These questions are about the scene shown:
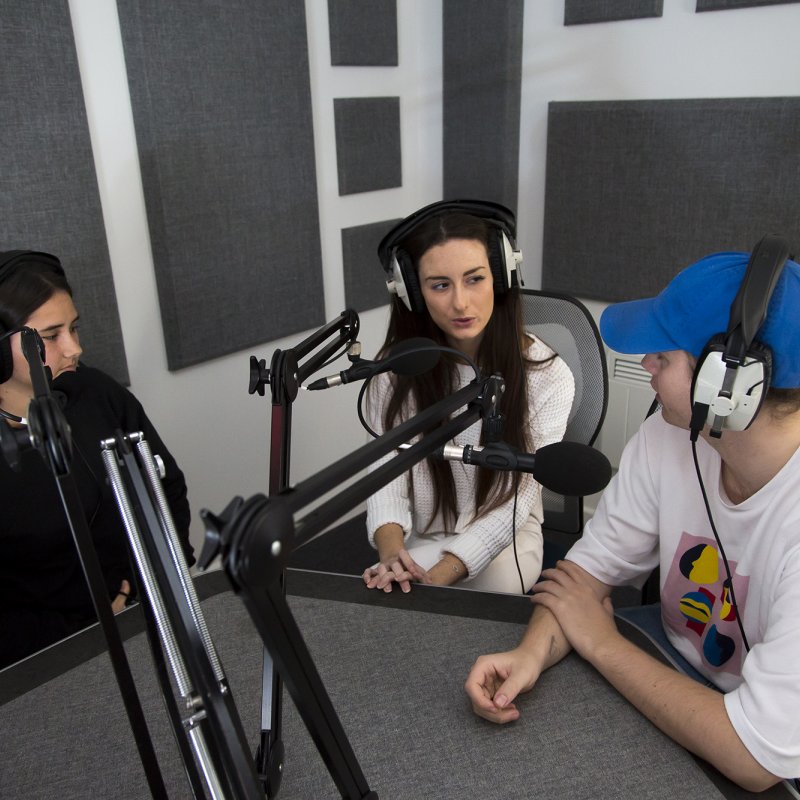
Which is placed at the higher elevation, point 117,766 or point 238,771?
point 238,771

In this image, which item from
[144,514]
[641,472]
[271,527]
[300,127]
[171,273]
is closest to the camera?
[271,527]

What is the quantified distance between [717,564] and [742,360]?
1.23 ft

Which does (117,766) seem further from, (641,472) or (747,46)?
(747,46)

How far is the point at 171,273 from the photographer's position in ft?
5.95

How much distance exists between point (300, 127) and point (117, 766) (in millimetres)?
1709

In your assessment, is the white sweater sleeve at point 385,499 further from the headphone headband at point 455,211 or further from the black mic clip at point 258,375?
the black mic clip at point 258,375

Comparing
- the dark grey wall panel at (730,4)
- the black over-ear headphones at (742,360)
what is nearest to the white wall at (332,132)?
the dark grey wall panel at (730,4)

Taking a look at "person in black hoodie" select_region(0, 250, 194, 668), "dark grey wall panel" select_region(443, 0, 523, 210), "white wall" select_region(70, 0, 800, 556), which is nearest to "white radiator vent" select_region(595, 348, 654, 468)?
"white wall" select_region(70, 0, 800, 556)

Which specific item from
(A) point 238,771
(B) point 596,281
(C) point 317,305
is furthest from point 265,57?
(A) point 238,771

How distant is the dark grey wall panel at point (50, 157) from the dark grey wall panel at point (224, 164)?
0.49 ft

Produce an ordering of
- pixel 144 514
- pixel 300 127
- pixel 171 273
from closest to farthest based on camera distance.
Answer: pixel 144 514 < pixel 171 273 < pixel 300 127

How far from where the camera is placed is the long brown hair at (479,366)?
1476 mm

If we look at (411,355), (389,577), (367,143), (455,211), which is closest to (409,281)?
(455,211)

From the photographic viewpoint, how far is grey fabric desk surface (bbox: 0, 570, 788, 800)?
0.75 meters
